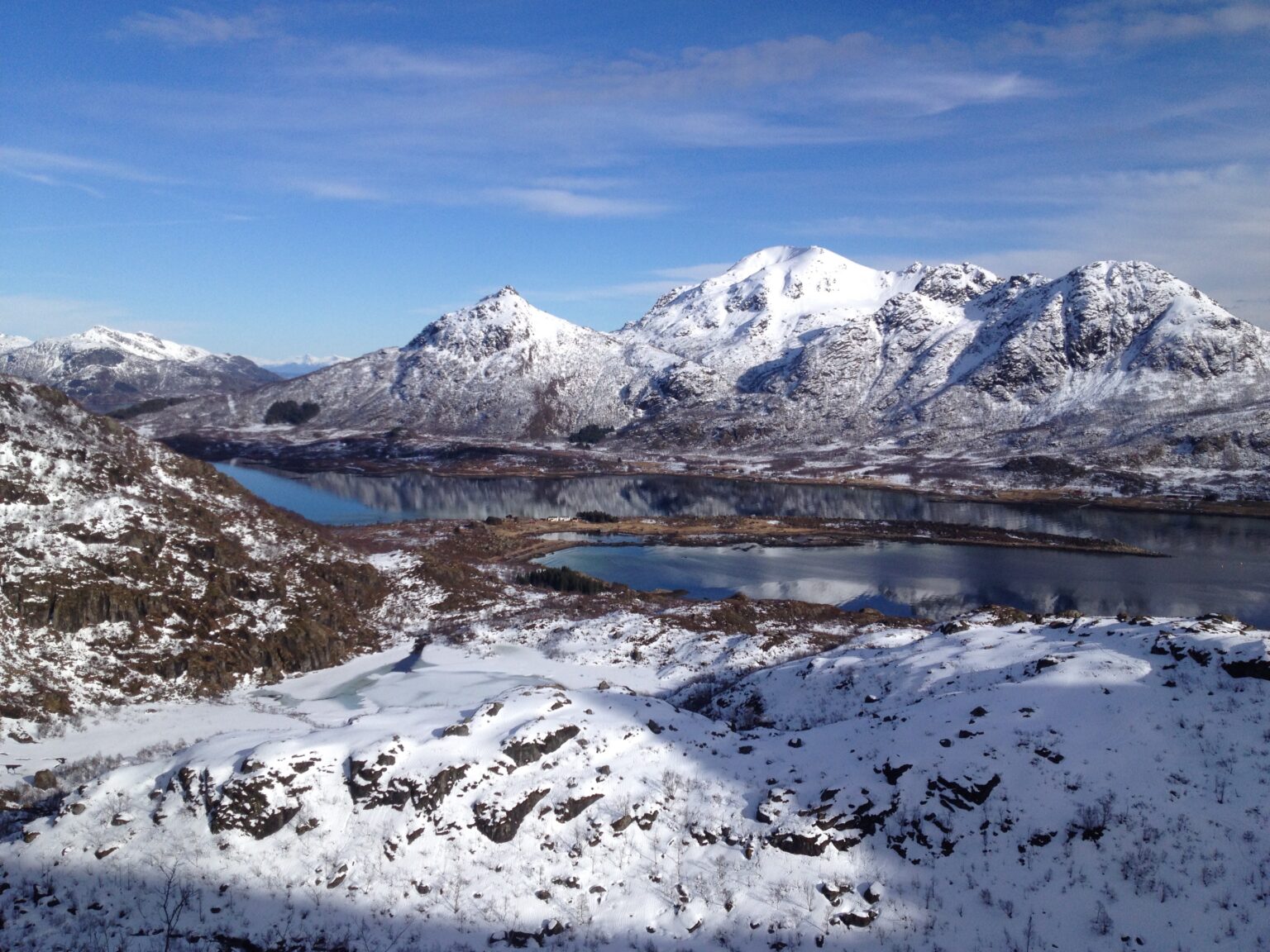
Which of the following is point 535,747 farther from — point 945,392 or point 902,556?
point 945,392

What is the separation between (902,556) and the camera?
205 ft

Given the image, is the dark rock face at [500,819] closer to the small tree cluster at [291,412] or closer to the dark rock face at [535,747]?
the dark rock face at [535,747]

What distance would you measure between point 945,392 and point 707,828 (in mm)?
160465

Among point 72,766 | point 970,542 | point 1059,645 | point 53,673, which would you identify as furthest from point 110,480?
point 970,542

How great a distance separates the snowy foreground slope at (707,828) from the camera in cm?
1050

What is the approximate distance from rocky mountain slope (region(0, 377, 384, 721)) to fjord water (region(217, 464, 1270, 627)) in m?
25.6

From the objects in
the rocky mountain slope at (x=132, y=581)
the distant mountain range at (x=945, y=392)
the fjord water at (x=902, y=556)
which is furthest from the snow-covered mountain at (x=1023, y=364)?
the rocky mountain slope at (x=132, y=581)

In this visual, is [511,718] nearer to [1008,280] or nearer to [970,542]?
[970,542]

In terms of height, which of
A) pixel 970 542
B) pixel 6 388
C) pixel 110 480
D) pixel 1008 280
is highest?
pixel 1008 280

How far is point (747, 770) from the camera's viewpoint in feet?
48.5

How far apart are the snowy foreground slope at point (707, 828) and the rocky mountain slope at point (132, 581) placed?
7.45m

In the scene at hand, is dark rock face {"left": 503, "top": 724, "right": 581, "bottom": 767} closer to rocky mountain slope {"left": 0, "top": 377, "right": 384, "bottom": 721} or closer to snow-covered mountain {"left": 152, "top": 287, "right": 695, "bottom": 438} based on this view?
rocky mountain slope {"left": 0, "top": 377, "right": 384, "bottom": 721}

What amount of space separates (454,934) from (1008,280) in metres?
217

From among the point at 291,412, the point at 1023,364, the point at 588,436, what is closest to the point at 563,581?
the point at 588,436
